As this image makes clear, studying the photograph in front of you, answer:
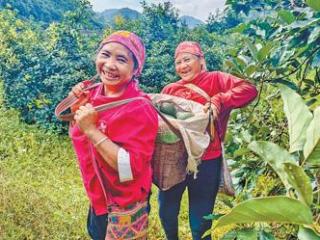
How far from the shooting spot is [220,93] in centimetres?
159

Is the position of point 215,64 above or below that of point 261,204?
below

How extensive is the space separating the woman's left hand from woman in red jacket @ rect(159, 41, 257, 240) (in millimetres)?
340

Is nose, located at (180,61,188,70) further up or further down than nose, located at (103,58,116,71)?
further down

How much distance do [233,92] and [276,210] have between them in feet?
3.65

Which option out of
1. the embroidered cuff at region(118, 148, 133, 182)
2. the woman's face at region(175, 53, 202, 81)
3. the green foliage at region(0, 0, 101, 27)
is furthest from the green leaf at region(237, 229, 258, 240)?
the green foliage at region(0, 0, 101, 27)

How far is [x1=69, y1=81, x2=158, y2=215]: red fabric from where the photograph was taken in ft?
4.68

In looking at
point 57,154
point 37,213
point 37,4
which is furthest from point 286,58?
point 37,4

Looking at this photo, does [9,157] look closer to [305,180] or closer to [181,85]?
[181,85]

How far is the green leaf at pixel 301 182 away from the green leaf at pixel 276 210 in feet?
0.14

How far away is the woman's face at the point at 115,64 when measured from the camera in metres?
1.45

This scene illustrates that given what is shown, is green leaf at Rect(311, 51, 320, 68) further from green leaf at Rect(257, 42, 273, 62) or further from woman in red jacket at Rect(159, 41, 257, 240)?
woman in red jacket at Rect(159, 41, 257, 240)

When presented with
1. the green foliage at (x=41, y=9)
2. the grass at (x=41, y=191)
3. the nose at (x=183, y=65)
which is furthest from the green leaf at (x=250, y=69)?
the green foliage at (x=41, y=9)

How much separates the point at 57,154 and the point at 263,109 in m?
2.32

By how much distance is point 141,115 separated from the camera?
1446mm
